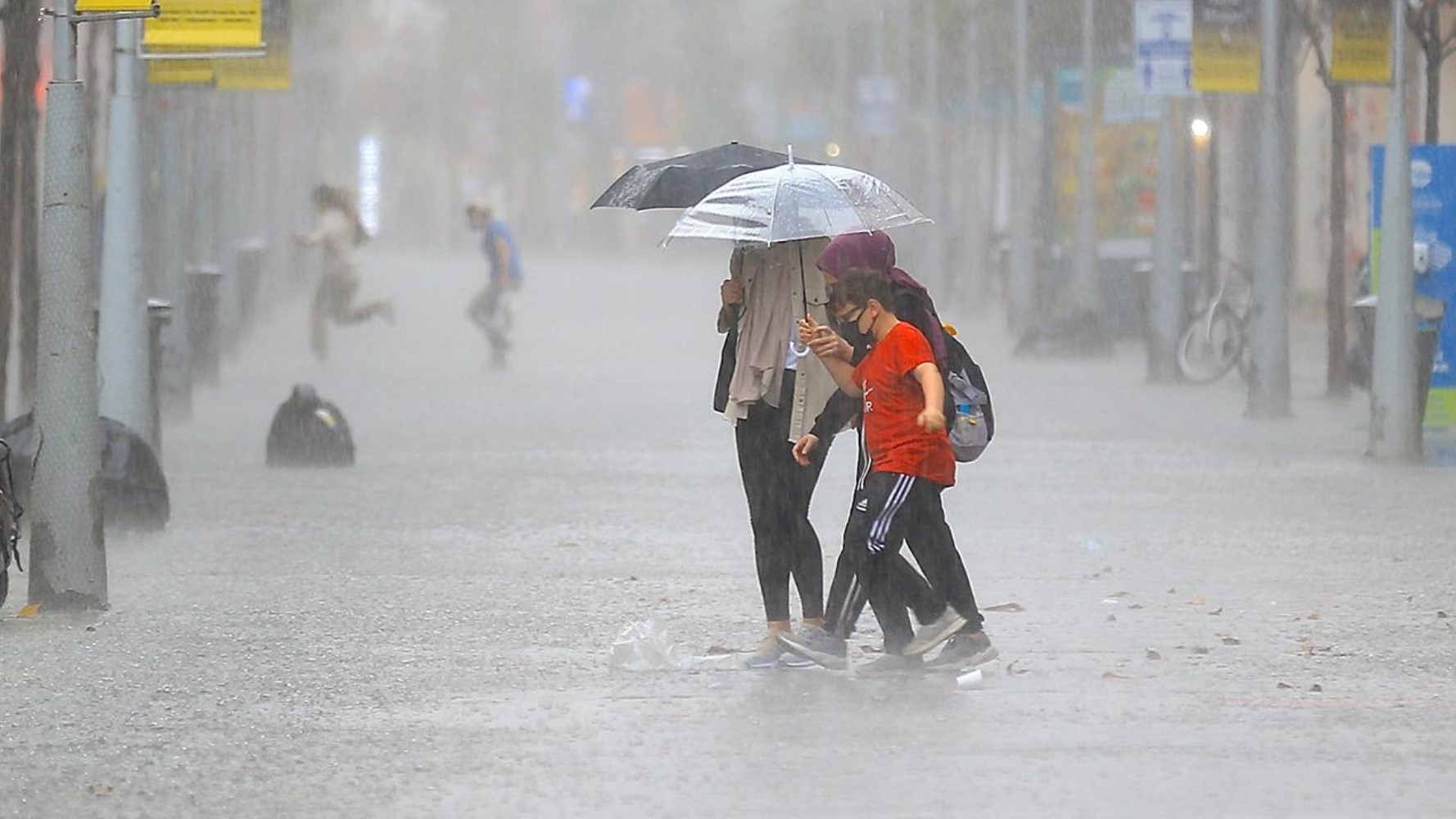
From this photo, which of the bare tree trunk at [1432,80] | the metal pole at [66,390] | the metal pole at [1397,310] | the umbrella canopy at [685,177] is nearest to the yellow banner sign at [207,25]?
the metal pole at [66,390]

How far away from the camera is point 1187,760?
25.7ft

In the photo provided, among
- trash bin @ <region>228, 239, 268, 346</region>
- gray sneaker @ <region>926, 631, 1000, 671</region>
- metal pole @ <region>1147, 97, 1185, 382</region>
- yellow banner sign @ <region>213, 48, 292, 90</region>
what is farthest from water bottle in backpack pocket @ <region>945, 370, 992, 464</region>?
trash bin @ <region>228, 239, 268, 346</region>

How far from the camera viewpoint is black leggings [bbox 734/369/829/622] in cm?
966

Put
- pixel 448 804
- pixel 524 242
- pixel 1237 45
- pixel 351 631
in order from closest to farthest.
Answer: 1. pixel 448 804
2. pixel 351 631
3. pixel 1237 45
4. pixel 524 242

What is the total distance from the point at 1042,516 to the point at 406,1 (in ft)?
365

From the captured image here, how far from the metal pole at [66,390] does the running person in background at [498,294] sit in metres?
18.5

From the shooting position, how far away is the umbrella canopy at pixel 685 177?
9.80 meters

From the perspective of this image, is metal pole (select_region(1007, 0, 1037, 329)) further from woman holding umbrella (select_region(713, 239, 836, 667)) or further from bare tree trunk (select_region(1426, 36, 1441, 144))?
woman holding umbrella (select_region(713, 239, 836, 667))

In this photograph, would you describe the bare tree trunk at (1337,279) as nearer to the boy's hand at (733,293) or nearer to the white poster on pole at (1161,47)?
the white poster on pole at (1161,47)

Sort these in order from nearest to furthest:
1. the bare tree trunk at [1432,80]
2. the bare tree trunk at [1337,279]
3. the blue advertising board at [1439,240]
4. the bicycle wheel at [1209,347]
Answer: the blue advertising board at [1439,240]
the bare tree trunk at [1432,80]
the bare tree trunk at [1337,279]
the bicycle wheel at [1209,347]

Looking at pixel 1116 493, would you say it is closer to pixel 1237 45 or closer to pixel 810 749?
pixel 1237 45

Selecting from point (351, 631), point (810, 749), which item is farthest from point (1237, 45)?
point (810, 749)

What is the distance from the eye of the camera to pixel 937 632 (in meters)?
9.44

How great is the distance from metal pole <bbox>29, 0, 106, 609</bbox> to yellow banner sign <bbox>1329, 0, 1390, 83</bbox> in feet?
31.8
